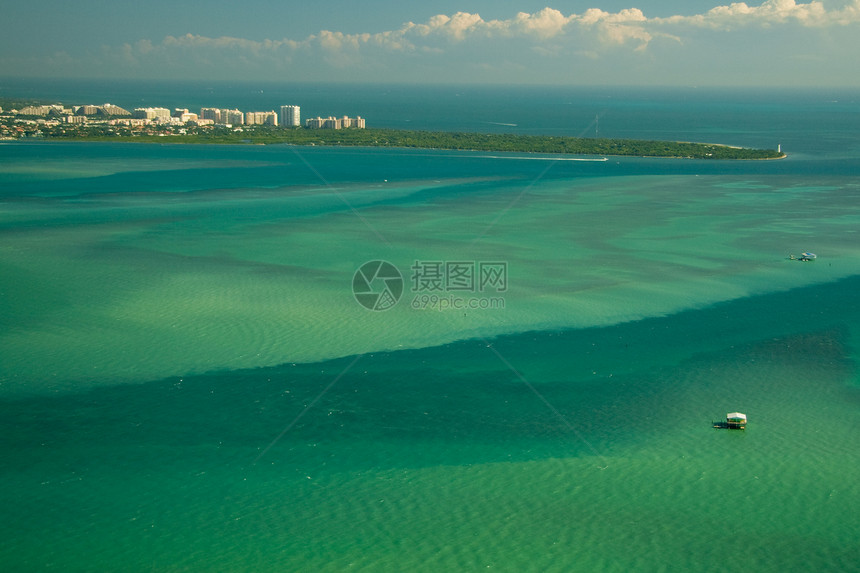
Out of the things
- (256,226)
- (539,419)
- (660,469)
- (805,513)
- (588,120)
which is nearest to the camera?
(805,513)

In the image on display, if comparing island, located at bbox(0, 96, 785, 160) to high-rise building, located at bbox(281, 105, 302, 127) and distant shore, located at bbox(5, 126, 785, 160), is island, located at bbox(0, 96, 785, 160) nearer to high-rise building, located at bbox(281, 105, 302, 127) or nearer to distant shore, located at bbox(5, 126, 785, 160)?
distant shore, located at bbox(5, 126, 785, 160)

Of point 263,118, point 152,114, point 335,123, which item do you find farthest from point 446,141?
point 152,114

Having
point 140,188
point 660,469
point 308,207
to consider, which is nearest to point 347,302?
point 660,469

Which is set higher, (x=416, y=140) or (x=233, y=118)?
(x=233, y=118)

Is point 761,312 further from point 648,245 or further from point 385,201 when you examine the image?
point 385,201

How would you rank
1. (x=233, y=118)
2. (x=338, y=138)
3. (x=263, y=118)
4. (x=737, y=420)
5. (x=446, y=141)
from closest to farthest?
(x=737, y=420) < (x=446, y=141) < (x=338, y=138) < (x=233, y=118) < (x=263, y=118)

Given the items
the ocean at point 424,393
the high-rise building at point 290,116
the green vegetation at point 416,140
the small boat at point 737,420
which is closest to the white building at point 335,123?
the high-rise building at point 290,116

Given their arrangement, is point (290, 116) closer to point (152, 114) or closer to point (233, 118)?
point (233, 118)
